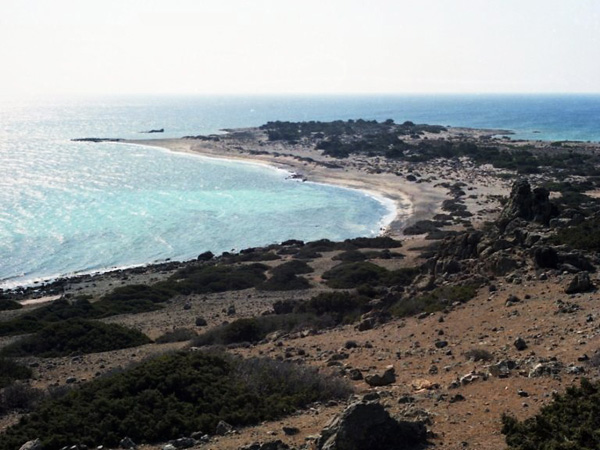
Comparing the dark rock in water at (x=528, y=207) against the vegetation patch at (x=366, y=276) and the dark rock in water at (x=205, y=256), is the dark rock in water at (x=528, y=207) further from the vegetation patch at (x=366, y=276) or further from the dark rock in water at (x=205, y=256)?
the dark rock in water at (x=205, y=256)

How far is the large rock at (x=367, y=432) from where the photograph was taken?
909 cm

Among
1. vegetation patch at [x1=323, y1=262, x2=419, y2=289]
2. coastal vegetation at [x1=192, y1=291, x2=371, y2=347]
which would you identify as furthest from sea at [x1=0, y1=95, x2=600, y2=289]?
coastal vegetation at [x1=192, y1=291, x2=371, y2=347]

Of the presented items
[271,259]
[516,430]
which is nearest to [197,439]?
[516,430]

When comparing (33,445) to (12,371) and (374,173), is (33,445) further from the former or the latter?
(374,173)

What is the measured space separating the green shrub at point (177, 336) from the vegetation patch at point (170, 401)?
8647 mm

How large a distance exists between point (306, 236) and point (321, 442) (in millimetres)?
44128

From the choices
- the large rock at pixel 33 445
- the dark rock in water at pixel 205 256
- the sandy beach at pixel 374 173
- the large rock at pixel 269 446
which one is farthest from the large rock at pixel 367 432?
the sandy beach at pixel 374 173

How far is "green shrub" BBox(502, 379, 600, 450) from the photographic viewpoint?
8109mm

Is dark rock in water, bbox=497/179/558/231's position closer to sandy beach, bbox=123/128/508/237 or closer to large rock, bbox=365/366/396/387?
large rock, bbox=365/366/396/387

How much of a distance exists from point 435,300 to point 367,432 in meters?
11.7

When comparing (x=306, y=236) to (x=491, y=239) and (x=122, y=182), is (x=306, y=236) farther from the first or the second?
(x=122, y=182)

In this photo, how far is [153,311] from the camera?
30.4 meters

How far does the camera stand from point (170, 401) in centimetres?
1230

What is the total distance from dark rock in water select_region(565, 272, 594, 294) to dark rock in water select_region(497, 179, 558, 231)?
8.48m
